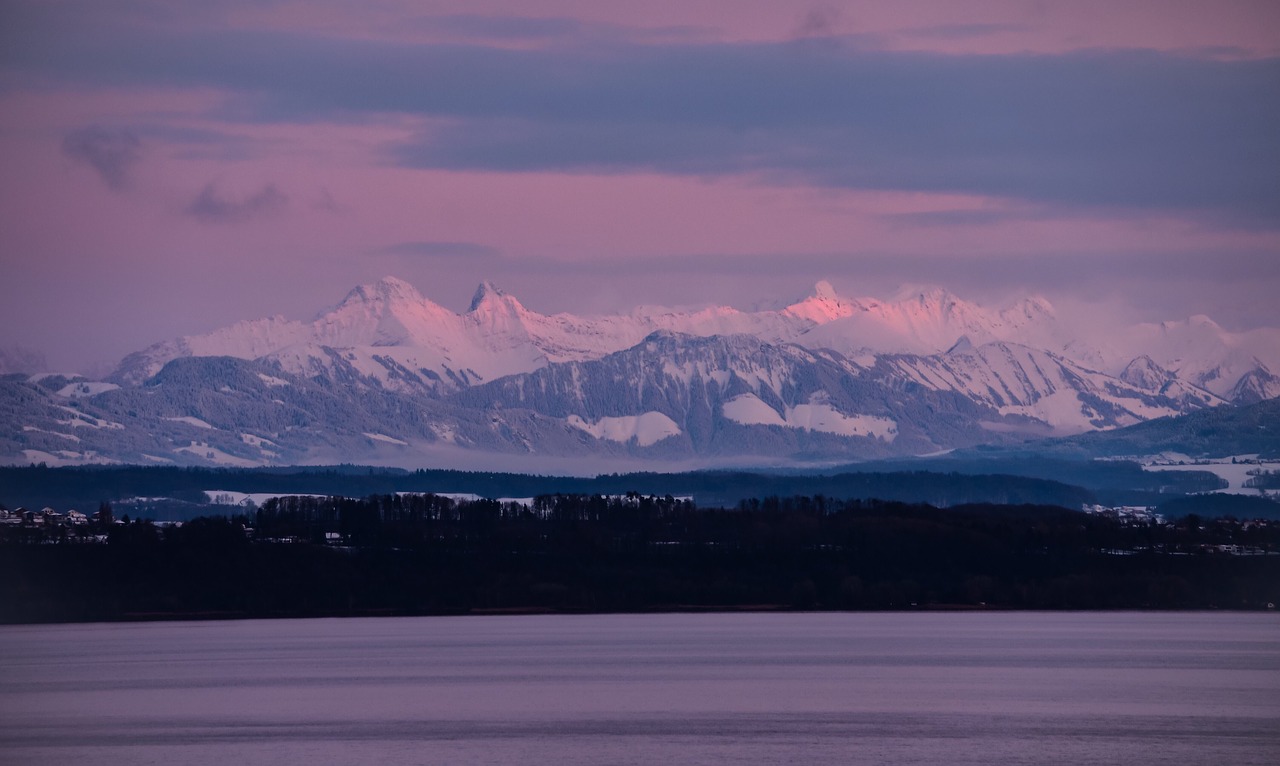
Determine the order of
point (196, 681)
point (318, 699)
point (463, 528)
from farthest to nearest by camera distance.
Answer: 1. point (463, 528)
2. point (196, 681)
3. point (318, 699)

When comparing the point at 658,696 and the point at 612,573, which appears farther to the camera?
the point at 612,573

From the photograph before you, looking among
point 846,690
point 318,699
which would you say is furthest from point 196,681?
point 846,690

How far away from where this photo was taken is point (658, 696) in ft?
307

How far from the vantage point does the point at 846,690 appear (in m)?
94.7

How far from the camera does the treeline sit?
536 ft

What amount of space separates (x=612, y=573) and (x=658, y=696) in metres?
78.1

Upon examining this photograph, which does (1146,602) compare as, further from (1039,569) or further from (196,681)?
(196,681)

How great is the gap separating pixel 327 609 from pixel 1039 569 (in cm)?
5787

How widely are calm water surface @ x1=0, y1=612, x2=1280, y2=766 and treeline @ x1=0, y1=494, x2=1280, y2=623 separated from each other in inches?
676

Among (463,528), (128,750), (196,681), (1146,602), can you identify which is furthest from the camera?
(463,528)

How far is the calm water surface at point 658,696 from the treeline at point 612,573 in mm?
17163

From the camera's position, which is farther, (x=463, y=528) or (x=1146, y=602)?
(x=463, y=528)

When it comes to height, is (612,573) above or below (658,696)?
above

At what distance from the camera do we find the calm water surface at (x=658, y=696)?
74750mm
